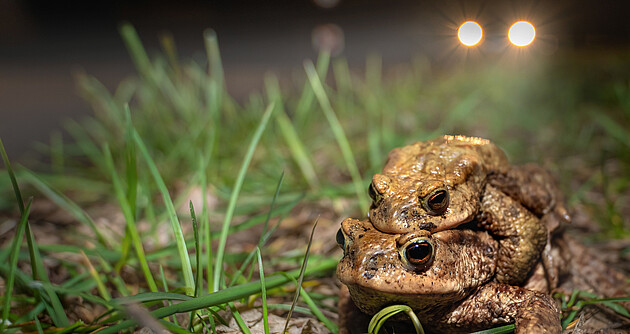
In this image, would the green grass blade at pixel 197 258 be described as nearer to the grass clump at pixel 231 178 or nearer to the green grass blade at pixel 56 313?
the grass clump at pixel 231 178

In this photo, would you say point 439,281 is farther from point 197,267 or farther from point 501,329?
point 197,267

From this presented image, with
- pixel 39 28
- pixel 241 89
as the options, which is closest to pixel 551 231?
pixel 241 89

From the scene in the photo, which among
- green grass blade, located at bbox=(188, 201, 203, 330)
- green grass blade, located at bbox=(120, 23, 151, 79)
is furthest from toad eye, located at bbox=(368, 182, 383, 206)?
green grass blade, located at bbox=(120, 23, 151, 79)

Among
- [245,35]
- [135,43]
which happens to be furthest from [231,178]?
[245,35]

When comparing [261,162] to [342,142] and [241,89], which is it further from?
[241,89]

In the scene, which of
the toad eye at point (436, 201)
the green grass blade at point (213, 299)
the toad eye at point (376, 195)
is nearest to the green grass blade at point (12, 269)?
the green grass blade at point (213, 299)

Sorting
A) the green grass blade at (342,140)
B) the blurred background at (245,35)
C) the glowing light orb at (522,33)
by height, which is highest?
the blurred background at (245,35)
